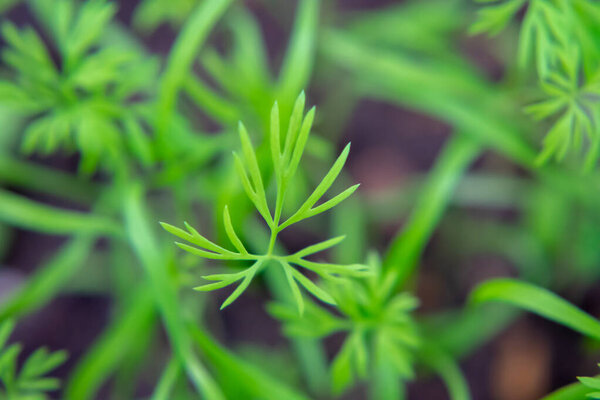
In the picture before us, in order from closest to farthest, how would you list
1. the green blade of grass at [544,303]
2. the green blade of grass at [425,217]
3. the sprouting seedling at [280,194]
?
the sprouting seedling at [280,194] → the green blade of grass at [544,303] → the green blade of grass at [425,217]

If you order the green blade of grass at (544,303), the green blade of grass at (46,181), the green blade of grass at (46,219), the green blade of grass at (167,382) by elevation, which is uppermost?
the green blade of grass at (46,181)

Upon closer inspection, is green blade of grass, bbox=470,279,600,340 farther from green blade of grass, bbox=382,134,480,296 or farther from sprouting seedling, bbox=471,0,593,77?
sprouting seedling, bbox=471,0,593,77

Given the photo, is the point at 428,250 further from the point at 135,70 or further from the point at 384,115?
the point at 135,70

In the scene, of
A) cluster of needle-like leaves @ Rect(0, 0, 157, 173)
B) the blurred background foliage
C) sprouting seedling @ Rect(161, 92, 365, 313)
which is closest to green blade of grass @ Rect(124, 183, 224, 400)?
the blurred background foliage

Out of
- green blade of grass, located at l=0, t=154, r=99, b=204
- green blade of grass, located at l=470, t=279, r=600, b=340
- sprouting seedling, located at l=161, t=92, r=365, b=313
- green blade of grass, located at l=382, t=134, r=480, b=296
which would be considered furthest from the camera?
green blade of grass, located at l=0, t=154, r=99, b=204

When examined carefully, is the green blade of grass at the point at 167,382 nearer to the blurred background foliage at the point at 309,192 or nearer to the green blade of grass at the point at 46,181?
the blurred background foliage at the point at 309,192

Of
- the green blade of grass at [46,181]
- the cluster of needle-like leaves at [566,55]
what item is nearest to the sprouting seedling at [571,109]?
the cluster of needle-like leaves at [566,55]

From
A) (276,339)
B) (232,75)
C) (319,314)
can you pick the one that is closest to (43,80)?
(232,75)

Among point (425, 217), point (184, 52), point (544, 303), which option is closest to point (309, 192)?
point (425, 217)

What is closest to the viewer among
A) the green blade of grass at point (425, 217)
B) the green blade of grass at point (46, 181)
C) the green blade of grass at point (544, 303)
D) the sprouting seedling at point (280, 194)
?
the sprouting seedling at point (280, 194)
